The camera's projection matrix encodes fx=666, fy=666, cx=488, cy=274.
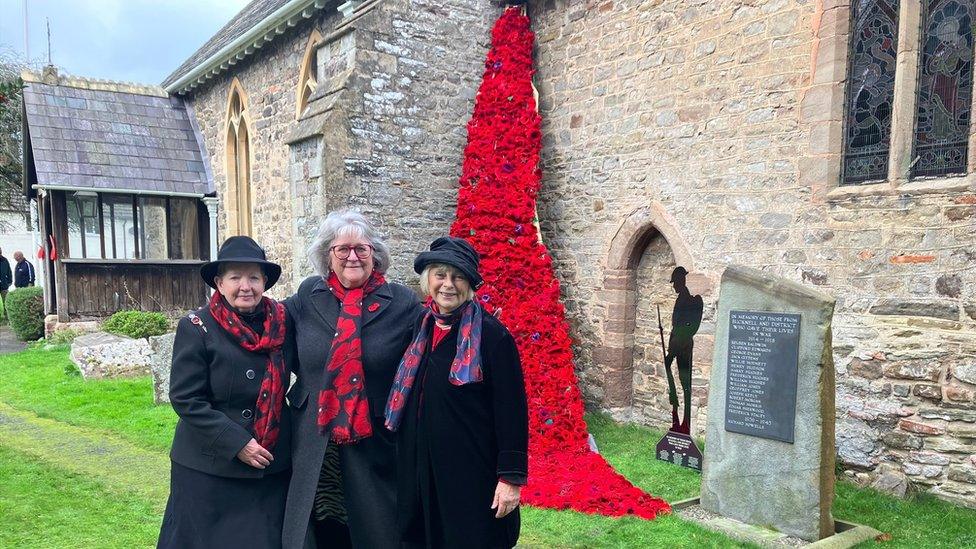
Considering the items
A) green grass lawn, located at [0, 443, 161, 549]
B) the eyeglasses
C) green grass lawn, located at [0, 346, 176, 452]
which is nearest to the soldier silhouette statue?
the eyeglasses

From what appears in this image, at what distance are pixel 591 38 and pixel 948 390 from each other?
202 inches

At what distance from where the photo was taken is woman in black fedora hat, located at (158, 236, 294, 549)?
9.55ft

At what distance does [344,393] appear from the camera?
3.02 meters

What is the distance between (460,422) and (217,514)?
1.16 metres

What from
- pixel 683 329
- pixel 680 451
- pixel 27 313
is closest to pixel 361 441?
pixel 680 451

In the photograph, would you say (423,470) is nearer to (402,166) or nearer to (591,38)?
(402,166)

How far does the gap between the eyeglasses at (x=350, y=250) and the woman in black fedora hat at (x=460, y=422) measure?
1.20 ft

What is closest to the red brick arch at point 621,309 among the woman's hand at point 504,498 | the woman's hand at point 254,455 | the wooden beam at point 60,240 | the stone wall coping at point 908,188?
the stone wall coping at point 908,188

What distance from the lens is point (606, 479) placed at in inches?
222

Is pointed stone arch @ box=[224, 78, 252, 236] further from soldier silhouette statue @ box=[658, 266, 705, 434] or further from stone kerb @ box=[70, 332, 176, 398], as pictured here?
soldier silhouette statue @ box=[658, 266, 705, 434]

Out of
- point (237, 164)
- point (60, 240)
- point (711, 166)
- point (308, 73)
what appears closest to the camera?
point (711, 166)

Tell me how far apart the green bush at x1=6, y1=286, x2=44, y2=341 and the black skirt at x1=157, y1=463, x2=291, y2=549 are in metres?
14.5

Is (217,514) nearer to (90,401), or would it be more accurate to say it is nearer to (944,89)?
(944,89)

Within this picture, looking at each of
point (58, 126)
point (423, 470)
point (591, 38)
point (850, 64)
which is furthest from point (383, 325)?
point (58, 126)
